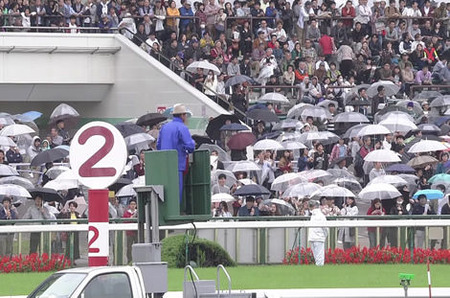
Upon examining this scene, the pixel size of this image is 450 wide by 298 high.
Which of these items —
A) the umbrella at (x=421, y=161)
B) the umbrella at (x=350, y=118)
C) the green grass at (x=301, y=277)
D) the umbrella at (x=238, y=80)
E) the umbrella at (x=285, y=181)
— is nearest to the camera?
the green grass at (x=301, y=277)

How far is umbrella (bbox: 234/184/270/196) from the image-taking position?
2898 centimetres

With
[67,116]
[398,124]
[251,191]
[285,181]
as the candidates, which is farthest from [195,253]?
[67,116]

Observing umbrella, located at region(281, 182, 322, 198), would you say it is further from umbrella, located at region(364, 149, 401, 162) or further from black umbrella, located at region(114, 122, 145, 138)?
black umbrella, located at region(114, 122, 145, 138)

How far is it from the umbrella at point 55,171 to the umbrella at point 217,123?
6.27m

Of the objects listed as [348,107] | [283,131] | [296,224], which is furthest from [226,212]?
[348,107]

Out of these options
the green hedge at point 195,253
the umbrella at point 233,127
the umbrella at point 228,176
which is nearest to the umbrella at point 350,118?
the umbrella at point 233,127

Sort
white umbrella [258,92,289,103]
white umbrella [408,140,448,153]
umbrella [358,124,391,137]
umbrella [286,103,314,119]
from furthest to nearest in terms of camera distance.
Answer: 1. white umbrella [258,92,289,103]
2. umbrella [286,103,314,119]
3. umbrella [358,124,391,137]
4. white umbrella [408,140,448,153]

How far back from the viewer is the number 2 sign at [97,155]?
46.1ft

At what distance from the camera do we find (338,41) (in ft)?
145

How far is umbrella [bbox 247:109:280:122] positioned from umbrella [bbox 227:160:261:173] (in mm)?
5416

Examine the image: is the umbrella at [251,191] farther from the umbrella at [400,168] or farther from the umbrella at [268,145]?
the umbrella at [268,145]

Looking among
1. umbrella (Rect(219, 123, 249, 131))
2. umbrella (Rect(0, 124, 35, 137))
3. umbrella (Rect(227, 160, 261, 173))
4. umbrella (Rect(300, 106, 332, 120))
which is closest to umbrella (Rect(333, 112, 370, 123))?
umbrella (Rect(300, 106, 332, 120))

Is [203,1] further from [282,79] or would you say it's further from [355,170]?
[355,170]

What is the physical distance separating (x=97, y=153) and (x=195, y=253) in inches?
424
